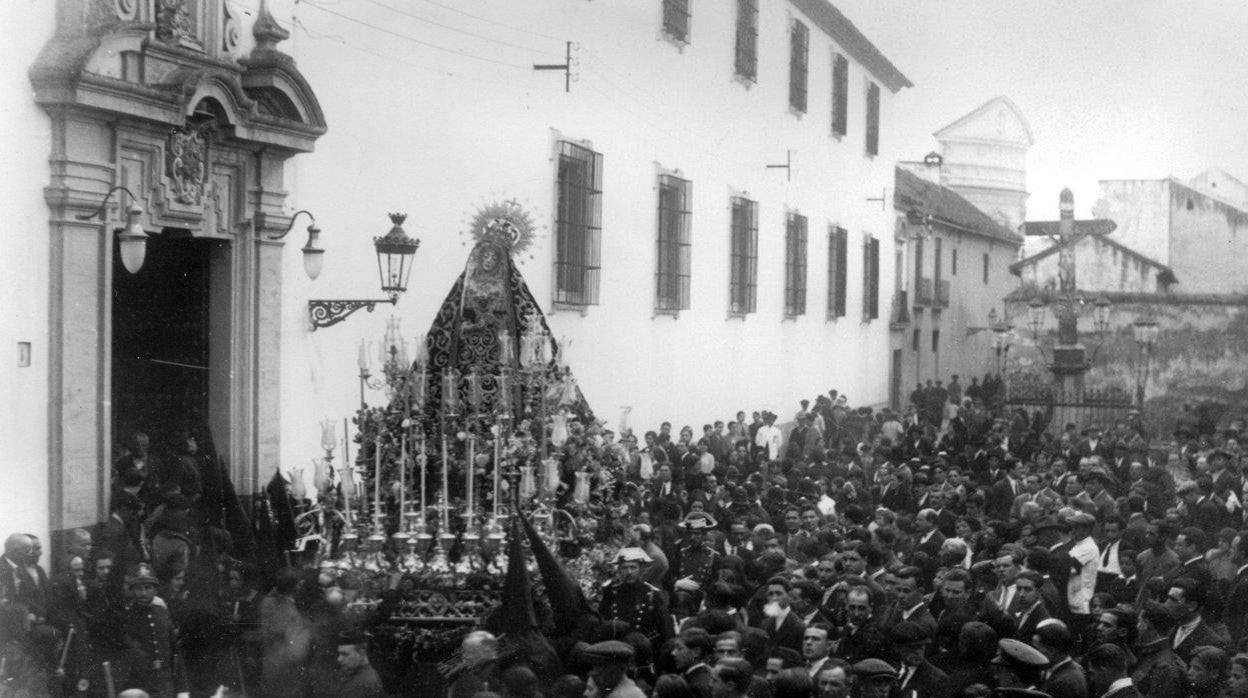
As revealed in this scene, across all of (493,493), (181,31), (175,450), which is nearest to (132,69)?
(181,31)

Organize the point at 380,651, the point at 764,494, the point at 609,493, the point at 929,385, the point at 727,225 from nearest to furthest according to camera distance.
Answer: the point at 380,651 → the point at 609,493 → the point at 764,494 → the point at 727,225 → the point at 929,385

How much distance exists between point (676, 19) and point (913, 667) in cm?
1292

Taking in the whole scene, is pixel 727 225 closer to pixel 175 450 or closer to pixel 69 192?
pixel 175 450

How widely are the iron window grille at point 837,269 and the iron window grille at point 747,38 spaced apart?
544 centimetres

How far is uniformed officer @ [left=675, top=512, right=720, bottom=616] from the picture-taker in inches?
325

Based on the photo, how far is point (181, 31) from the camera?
32.6 feet

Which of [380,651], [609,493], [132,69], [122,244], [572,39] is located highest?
[572,39]

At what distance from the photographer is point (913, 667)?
6.55 meters

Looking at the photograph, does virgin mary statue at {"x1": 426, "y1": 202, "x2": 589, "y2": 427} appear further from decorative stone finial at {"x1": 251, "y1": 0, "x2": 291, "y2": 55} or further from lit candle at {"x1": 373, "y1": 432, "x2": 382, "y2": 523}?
decorative stone finial at {"x1": 251, "y1": 0, "x2": 291, "y2": 55}

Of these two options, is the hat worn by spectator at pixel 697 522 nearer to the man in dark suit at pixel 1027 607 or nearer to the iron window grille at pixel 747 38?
the man in dark suit at pixel 1027 607

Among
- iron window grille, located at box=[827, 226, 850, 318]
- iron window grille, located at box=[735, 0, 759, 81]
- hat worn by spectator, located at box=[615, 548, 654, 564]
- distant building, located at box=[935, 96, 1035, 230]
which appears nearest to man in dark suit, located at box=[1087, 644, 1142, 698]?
hat worn by spectator, located at box=[615, 548, 654, 564]

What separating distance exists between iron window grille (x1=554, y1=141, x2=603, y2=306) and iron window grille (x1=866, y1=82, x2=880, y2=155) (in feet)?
42.5

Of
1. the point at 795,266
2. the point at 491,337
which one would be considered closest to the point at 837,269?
the point at 795,266

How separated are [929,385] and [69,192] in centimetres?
2115
